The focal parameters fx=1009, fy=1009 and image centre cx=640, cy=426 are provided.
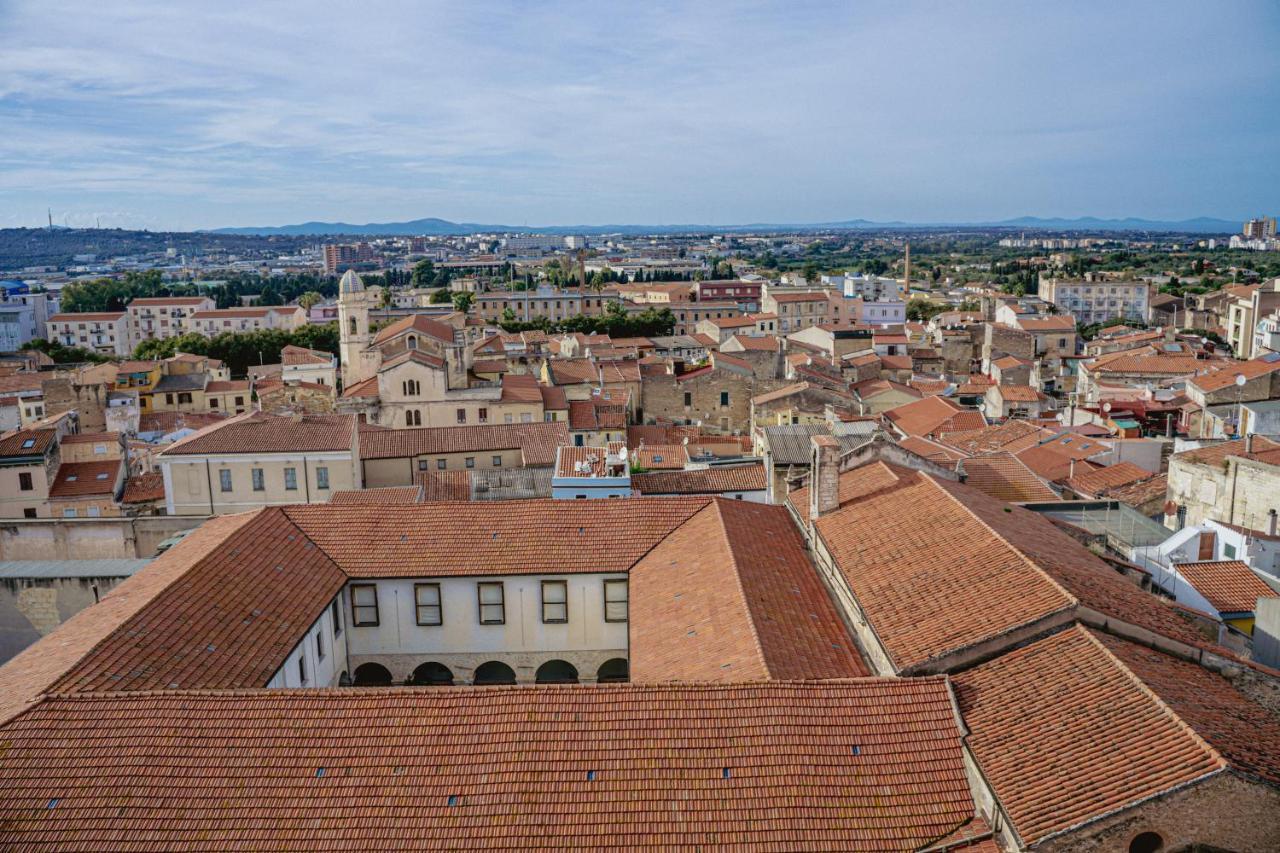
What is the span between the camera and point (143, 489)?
40094 mm

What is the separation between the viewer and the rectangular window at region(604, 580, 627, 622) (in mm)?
23500

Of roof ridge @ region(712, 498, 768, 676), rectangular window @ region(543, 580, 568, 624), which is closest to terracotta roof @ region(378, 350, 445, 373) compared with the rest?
roof ridge @ region(712, 498, 768, 676)

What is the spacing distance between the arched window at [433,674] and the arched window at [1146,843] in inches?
618

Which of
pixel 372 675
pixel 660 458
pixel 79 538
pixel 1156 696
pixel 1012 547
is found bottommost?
pixel 372 675

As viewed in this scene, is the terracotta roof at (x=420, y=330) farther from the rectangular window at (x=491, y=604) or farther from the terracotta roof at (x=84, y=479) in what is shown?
the rectangular window at (x=491, y=604)

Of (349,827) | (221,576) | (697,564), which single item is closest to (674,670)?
(697,564)

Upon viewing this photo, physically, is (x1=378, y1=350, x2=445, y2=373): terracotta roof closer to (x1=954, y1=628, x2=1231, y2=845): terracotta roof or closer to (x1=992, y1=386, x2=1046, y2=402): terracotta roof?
(x1=992, y1=386, x2=1046, y2=402): terracotta roof

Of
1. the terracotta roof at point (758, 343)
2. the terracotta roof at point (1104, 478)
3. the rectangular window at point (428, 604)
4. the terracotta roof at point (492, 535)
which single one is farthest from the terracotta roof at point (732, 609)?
the terracotta roof at point (758, 343)

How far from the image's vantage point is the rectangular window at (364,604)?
23328 mm

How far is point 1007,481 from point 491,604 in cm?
1614

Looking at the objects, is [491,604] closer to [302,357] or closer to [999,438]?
[999,438]

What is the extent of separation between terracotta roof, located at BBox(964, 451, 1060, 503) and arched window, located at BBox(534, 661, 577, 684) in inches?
497

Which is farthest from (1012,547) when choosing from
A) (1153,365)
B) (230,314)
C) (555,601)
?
(230,314)

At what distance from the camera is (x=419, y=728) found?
14.7 m
